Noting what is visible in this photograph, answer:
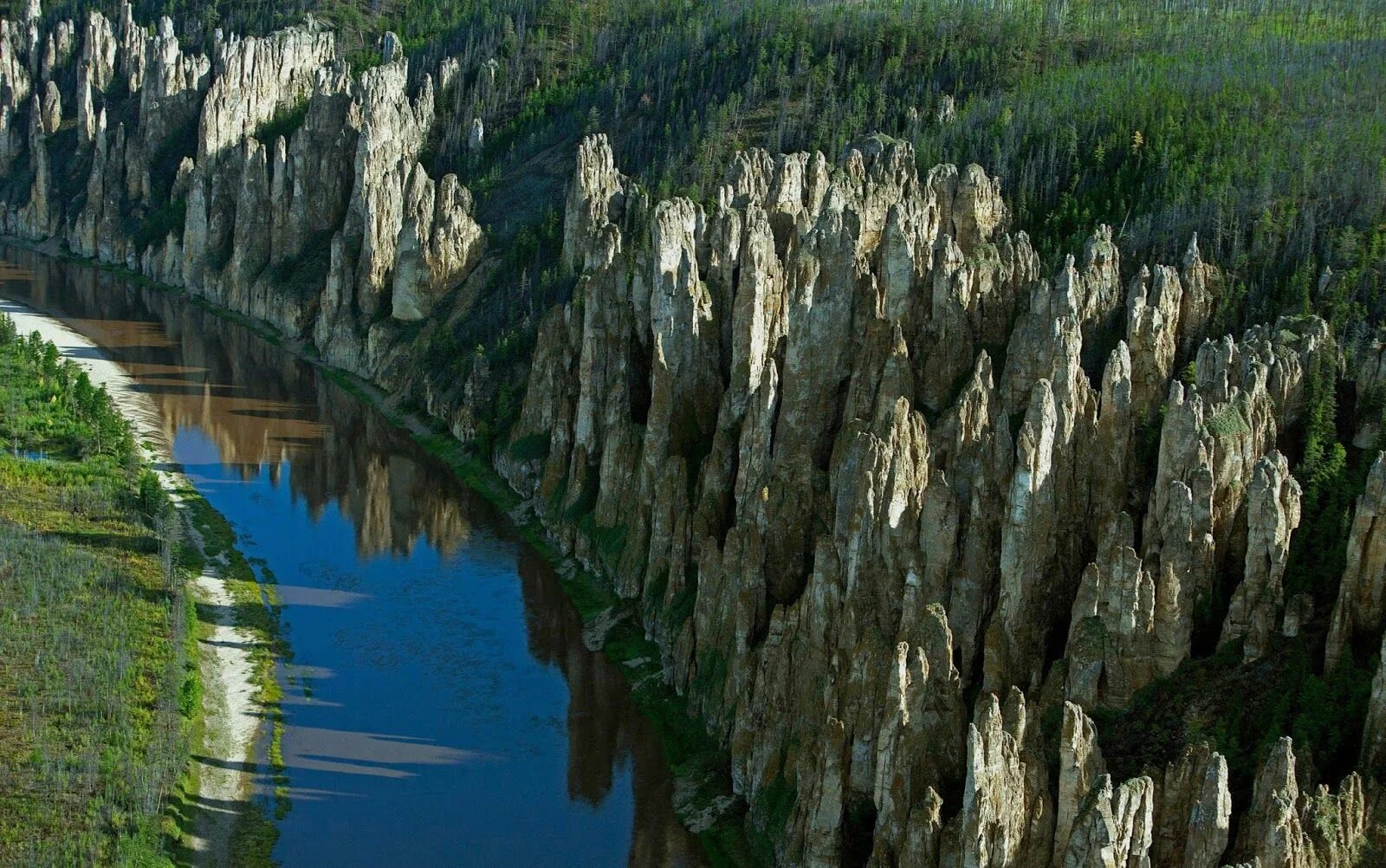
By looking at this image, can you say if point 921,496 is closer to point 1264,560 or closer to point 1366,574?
point 1264,560

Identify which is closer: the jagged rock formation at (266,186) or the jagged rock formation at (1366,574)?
the jagged rock formation at (1366,574)

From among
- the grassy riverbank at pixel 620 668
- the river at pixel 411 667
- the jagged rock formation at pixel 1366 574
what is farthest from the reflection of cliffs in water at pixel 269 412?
the jagged rock formation at pixel 1366 574

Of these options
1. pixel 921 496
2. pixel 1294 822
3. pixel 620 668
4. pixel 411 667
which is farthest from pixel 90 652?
pixel 1294 822

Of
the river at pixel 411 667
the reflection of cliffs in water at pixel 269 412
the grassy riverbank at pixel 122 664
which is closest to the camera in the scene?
the grassy riverbank at pixel 122 664

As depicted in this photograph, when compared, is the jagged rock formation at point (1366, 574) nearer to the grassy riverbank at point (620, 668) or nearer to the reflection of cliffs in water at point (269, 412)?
the grassy riverbank at point (620, 668)

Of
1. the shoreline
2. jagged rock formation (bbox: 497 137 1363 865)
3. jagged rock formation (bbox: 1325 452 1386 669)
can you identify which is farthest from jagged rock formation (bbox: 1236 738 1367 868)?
the shoreline

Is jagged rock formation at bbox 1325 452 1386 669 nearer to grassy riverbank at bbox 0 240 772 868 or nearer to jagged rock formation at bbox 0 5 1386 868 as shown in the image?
jagged rock formation at bbox 0 5 1386 868

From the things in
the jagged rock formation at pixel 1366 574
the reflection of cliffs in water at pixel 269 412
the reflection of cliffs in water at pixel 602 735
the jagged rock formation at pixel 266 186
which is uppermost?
the jagged rock formation at pixel 266 186
